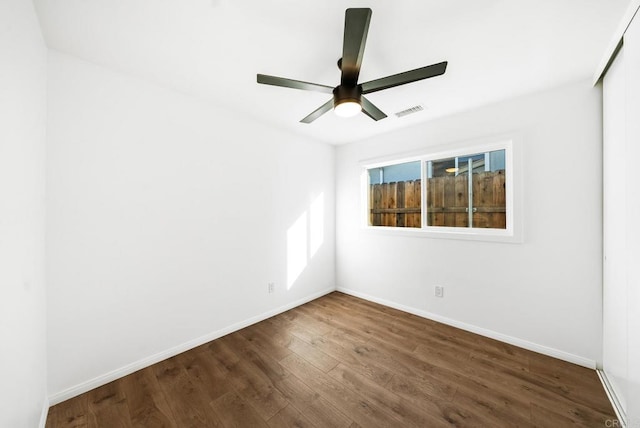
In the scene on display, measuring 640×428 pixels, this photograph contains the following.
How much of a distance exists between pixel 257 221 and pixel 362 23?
2202mm

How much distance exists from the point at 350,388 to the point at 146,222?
2139 millimetres

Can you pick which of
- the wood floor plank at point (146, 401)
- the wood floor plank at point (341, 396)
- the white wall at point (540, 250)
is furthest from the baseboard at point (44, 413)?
the white wall at point (540, 250)

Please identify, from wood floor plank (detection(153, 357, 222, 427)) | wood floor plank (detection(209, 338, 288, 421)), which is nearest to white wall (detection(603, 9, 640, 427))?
wood floor plank (detection(209, 338, 288, 421))

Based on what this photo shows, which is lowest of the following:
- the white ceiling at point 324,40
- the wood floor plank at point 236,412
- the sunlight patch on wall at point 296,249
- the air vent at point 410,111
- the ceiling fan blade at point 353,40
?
the wood floor plank at point 236,412

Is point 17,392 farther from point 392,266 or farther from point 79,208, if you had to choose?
point 392,266

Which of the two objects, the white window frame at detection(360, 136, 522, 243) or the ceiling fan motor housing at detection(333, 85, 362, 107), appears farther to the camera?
the white window frame at detection(360, 136, 522, 243)

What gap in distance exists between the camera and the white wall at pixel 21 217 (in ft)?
3.33

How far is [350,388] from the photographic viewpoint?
5.80 feet

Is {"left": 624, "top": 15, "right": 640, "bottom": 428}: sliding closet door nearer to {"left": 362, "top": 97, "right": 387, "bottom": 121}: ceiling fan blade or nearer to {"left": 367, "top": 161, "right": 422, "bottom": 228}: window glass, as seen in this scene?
{"left": 362, "top": 97, "right": 387, "bottom": 121}: ceiling fan blade

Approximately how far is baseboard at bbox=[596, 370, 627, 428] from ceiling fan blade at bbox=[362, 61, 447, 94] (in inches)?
95.4

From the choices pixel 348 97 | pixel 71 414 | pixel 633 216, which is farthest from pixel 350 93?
pixel 71 414

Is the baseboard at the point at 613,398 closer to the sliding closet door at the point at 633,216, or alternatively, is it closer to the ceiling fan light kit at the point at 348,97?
the sliding closet door at the point at 633,216

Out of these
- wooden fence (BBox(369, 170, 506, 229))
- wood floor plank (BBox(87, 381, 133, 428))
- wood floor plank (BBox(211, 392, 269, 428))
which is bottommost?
wood floor plank (BBox(211, 392, 269, 428))

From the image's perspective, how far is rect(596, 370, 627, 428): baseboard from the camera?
4.83ft
